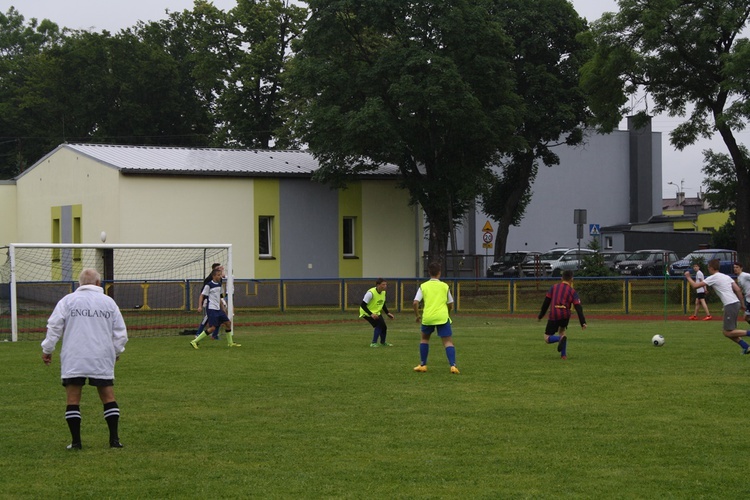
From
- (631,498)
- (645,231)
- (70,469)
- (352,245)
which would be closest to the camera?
(631,498)

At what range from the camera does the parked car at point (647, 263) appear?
52.2m

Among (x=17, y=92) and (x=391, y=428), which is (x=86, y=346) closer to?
(x=391, y=428)

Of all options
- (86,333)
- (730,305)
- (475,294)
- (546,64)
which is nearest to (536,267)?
(546,64)

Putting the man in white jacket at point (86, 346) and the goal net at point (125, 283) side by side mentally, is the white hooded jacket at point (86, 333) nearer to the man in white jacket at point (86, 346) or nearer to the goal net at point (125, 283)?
the man in white jacket at point (86, 346)

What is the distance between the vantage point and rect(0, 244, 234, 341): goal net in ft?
95.0

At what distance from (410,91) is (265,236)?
951cm

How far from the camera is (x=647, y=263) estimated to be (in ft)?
174

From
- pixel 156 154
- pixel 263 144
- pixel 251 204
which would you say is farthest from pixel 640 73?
pixel 263 144

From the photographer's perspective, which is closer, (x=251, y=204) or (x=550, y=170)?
(x=251, y=204)

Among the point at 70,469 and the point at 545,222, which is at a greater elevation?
the point at 545,222

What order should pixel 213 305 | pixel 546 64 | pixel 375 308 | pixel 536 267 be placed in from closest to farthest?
pixel 213 305 < pixel 375 308 < pixel 546 64 < pixel 536 267

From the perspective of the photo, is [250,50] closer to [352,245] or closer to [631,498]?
[352,245]

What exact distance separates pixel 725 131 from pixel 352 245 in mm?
16980

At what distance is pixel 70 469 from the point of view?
963 centimetres
